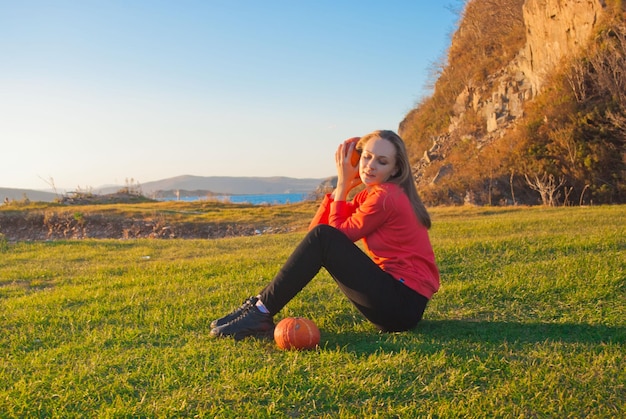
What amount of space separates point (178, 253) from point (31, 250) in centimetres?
407

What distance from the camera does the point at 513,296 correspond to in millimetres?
5672

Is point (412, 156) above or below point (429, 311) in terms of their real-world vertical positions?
above

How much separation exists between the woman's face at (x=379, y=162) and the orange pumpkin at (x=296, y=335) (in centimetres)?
125

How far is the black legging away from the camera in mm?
4020

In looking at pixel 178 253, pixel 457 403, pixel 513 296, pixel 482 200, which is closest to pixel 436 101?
pixel 482 200

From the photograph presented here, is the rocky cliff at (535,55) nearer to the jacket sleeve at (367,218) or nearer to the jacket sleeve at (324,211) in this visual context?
the jacket sleeve at (324,211)

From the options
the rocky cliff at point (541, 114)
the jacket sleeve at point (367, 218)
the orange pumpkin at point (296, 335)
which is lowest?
the orange pumpkin at point (296, 335)

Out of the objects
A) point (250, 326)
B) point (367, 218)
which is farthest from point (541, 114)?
point (250, 326)

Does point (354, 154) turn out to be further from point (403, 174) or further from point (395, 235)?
point (395, 235)

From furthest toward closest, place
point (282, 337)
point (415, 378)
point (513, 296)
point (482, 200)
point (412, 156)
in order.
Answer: point (412, 156) → point (482, 200) → point (513, 296) → point (282, 337) → point (415, 378)

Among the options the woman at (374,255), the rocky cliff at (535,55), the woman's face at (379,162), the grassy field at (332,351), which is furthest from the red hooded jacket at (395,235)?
the rocky cliff at (535,55)

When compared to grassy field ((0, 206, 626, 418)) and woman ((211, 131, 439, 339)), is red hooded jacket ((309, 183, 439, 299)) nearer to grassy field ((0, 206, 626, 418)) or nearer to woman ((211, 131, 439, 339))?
woman ((211, 131, 439, 339))

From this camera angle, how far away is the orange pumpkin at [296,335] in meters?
4.05

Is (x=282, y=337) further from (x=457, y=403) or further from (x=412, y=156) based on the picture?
(x=412, y=156)
